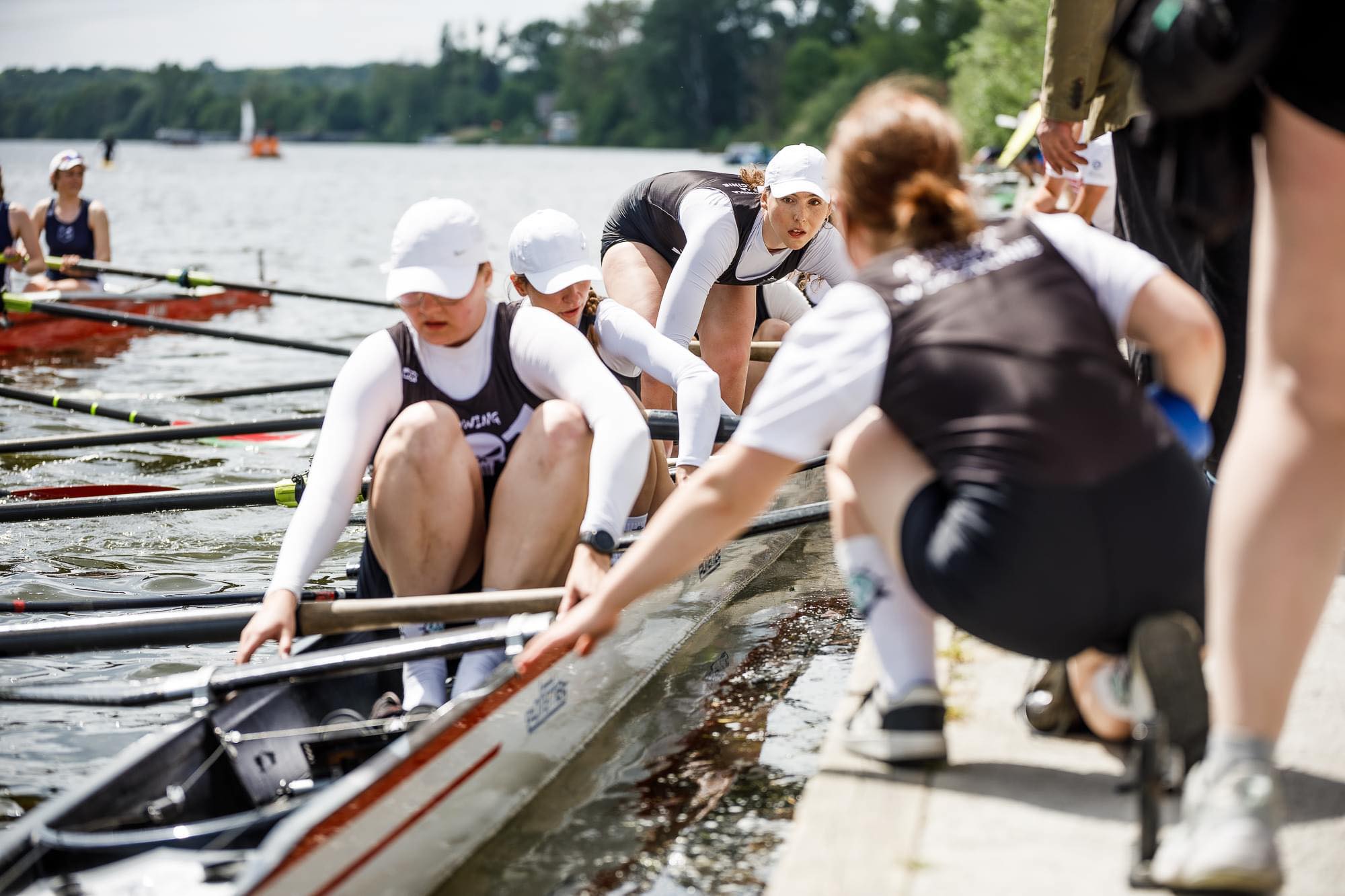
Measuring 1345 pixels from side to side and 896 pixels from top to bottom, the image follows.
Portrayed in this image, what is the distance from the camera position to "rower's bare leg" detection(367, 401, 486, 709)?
3352mm

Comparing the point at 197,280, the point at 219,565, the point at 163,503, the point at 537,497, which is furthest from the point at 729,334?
the point at 197,280

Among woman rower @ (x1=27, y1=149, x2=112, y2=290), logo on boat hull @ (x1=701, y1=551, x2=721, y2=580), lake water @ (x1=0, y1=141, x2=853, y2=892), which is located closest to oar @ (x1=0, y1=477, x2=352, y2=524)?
lake water @ (x1=0, y1=141, x2=853, y2=892)

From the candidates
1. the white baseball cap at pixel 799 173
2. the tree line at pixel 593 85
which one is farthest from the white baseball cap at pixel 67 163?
the tree line at pixel 593 85

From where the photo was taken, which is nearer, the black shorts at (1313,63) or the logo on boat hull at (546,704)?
the black shorts at (1313,63)

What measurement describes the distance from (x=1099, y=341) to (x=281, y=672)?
1.92m

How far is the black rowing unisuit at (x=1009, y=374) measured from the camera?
2164 mm

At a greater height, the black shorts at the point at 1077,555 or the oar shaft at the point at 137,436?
the black shorts at the point at 1077,555

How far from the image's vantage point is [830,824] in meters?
2.36

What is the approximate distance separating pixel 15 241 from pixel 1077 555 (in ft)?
39.0

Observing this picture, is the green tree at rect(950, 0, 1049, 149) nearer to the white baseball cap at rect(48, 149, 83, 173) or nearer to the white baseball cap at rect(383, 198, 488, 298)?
the white baseball cap at rect(48, 149, 83, 173)

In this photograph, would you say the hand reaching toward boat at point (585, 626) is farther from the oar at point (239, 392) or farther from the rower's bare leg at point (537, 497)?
the oar at point (239, 392)

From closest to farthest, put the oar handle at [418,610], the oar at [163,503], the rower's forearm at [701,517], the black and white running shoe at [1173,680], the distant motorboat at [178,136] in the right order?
1. the black and white running shoe at [1173,680]
2. the rower's forearm at [701,517]
3. the oar handle at [418,610]
4. the oar at [163,503]
5. the distant motorboat at [178,136]

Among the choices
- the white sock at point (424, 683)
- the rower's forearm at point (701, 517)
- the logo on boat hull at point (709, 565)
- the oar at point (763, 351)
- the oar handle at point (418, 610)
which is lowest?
the logo on boat hull at point (709, 565)

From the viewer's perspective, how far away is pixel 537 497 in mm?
3504
